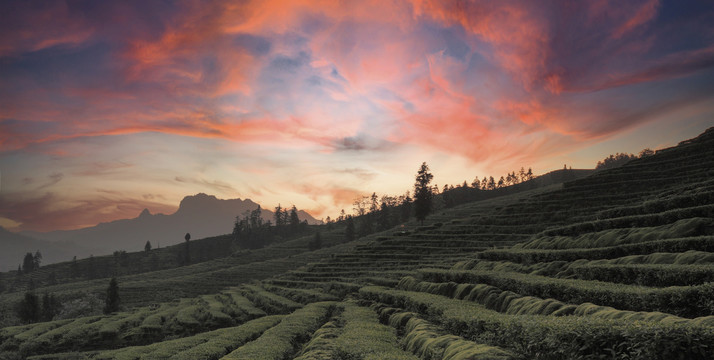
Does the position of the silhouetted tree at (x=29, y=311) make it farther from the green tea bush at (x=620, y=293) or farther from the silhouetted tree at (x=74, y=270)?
the silhouetted tree at (x=74, y=270)

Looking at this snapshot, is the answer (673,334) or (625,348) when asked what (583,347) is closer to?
(625,348)

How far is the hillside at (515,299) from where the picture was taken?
1513 centimetres

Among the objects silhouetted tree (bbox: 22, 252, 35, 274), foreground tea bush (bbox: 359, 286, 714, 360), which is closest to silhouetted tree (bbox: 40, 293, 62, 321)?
foreground tea bush (bbox: 359, 286, 714, 360)

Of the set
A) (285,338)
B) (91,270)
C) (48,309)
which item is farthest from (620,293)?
(91,270)

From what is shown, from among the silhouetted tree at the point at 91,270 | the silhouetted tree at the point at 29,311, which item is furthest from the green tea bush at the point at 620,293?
the silhouetted tree at the point at 91,270

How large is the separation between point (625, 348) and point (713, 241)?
23726 millimetres

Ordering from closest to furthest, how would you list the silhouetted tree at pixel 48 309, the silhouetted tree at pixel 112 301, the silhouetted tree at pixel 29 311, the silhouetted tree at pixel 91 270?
the silhouetted tree at pixel 29 311 < the silhouetted tree at pixel 112 301 < the silhouetted tree at pixel 48 309 < the silhouetted tree at pixel 91 270

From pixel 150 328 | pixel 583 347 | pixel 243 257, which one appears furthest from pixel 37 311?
pixel 583 347

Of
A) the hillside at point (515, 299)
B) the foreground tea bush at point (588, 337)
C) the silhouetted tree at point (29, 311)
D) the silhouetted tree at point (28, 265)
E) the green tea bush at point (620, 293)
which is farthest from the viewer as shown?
the silhouetted tree at point (28, 265)

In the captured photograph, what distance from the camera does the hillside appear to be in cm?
1513

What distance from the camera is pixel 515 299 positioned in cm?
2616

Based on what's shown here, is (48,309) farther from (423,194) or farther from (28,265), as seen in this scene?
(28,265)

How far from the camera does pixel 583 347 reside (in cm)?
1273

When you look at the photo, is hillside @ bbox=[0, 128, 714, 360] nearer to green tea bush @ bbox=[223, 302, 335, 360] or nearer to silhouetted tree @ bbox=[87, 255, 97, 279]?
green tea bush @ bbox=[223, 302, 335, 360]
